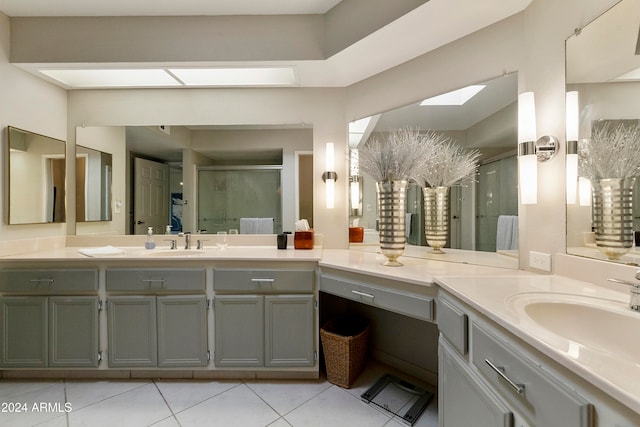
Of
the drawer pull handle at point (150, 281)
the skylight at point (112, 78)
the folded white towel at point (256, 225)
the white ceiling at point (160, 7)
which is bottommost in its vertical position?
the drawer pull handle at point (150, 281)

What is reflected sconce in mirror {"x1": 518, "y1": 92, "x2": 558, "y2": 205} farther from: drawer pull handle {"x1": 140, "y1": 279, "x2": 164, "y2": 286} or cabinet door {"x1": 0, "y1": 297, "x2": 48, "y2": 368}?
cabinet door {"x1": 0, "y1": 297, "x2": 48, "y2": 368}

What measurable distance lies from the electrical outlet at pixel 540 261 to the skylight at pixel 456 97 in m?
1.02

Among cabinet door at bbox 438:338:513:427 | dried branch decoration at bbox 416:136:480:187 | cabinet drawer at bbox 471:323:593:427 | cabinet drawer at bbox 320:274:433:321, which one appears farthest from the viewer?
dried branch decoration at bbox 416:136:480:187

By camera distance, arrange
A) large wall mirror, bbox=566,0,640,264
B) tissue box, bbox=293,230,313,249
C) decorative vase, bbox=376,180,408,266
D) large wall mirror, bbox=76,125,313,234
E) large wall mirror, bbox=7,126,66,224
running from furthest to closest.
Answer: large wall mirror, bbox=76,125,313,234 → tissue box, bbox=293,230,313,249 → large wall mirror, bbox=7,126,66,224 → decorative vase, bbox=376,180,408,266 → large wall mirror, bbox=566,0,640,264

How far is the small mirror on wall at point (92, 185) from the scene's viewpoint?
250 cm

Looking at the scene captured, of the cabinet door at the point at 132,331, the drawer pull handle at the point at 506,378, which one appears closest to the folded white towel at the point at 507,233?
the drawer pull handle at the point at 506,378

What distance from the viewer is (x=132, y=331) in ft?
6.30

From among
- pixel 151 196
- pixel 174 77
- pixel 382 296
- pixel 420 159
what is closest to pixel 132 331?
pixel 151 196

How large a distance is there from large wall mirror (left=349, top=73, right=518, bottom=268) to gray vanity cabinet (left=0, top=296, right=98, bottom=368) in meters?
2.34

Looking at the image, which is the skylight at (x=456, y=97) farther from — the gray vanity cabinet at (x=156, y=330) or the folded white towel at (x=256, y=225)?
the gray vanity cabinet at (x=156, y=330)

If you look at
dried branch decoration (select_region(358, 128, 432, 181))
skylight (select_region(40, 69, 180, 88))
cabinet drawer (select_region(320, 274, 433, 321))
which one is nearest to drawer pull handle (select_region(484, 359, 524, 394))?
cabinet drawer (select_region(320, 274, 433, 321))

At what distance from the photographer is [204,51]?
202 centimetres

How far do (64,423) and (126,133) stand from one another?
215 cm

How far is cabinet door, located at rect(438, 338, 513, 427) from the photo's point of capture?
89 cm
